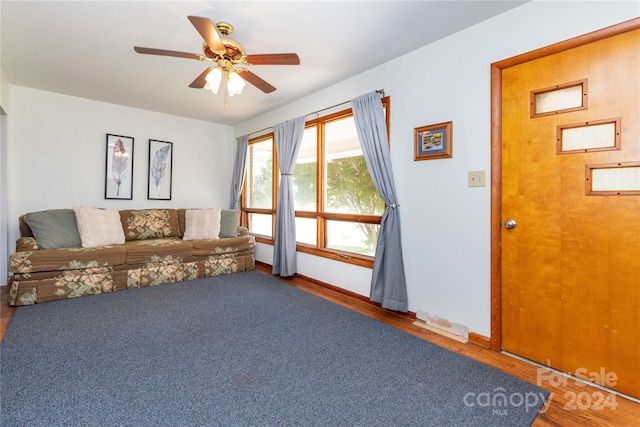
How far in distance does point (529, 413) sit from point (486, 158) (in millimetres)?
1602

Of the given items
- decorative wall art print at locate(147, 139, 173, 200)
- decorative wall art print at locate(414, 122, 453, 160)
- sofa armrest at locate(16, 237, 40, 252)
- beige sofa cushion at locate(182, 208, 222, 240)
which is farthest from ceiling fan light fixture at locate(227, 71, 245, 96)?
decorative wall art print at locate(147, 139, 173, 200)

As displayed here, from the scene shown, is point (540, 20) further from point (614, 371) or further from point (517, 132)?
point (614, 371)

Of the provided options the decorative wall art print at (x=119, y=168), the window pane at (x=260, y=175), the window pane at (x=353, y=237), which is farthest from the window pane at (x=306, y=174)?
the decorative wall art print at (x=119, y=168)

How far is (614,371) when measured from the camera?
1687 millimetres

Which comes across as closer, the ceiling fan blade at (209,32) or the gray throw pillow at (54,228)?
the ceiling fan blade at (209,32)

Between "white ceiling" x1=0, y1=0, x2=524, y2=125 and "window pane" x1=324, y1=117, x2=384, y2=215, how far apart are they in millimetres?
585

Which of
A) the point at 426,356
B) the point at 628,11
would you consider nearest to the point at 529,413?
the point at 426,356

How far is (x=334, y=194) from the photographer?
3.56m

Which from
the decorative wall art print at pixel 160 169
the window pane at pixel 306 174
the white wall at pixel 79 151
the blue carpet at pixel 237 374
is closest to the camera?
the blue carpet at pixel 237 374

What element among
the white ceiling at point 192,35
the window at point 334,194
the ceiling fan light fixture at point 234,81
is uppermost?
the white ceiling at point 192,35

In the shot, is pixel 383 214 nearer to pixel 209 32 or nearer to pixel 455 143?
pixel 455 143

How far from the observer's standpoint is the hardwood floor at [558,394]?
1.46m

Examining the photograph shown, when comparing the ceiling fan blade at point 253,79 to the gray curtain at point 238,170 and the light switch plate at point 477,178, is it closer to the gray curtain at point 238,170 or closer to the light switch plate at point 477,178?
the light switch plate at point 477,178

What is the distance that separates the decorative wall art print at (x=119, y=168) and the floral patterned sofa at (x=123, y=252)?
42 cm
